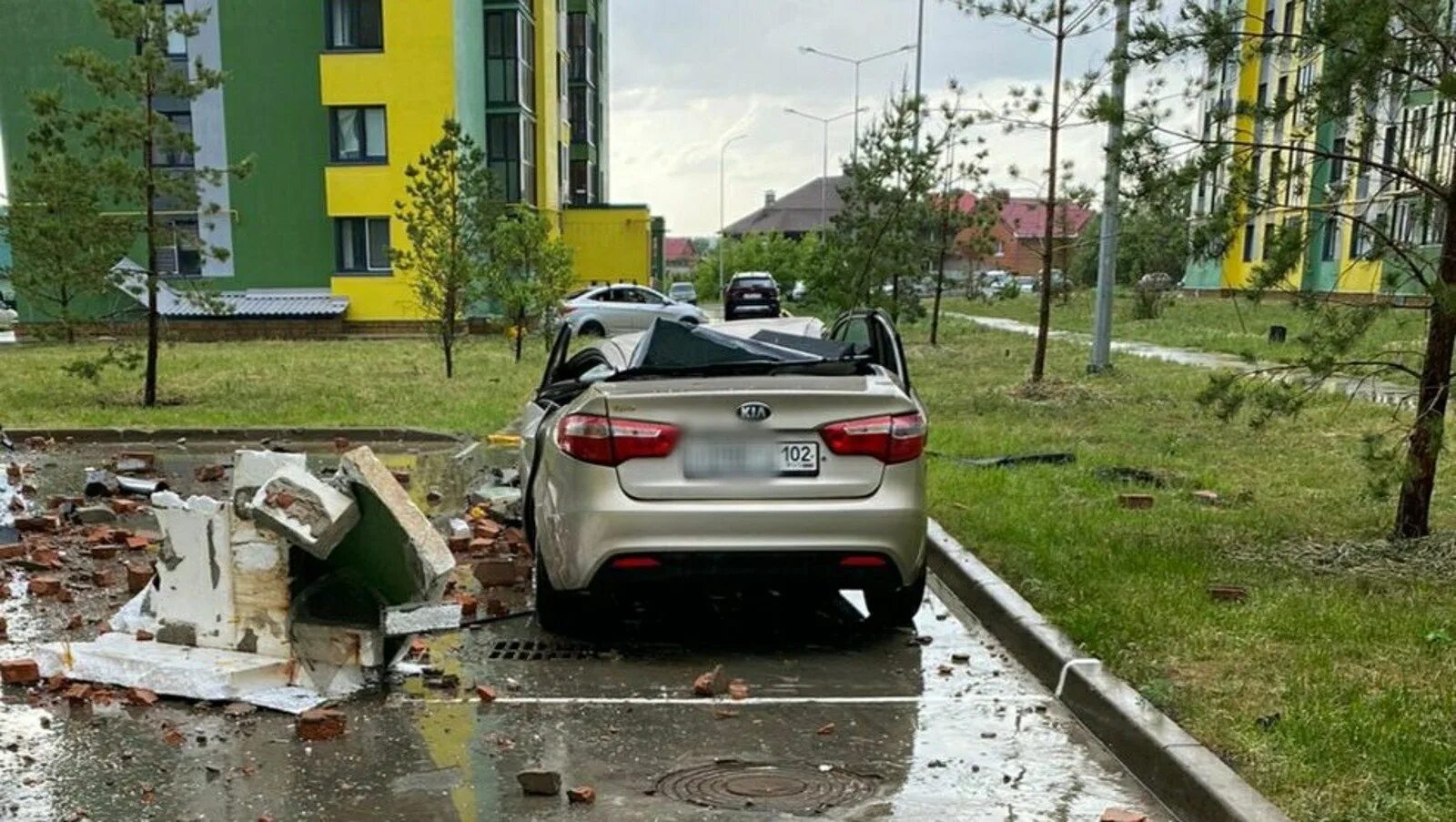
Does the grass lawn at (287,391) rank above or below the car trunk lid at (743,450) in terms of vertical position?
below

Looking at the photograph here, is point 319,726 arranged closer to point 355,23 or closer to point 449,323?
point 449,323

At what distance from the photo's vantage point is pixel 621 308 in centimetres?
3019

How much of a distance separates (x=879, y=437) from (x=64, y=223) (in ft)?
39.5

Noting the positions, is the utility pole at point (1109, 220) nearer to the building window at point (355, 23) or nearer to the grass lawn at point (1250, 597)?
the grass lawn at point (1250, 597)

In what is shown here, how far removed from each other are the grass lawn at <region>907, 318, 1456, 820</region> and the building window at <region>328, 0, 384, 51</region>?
2431cm

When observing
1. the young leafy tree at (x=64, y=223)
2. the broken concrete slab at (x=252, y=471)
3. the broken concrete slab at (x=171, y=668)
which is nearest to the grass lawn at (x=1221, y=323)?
the broken concrete slab at (x=252, y=471)

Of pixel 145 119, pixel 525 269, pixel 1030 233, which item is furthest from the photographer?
pixel 1030 233

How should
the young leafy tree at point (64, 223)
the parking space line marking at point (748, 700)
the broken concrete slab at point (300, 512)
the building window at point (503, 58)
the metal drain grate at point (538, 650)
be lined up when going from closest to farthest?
the broken concrete slab at point (300, 512) < the parking space line marking at point (748, 700) < the metal drain grate at point (538, 650) < the young leafy tree at point (64, 223) < the building window at point (503, 58)

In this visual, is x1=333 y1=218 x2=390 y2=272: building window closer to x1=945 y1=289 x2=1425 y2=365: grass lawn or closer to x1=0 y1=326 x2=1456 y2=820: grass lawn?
x1=0 y1=326 x2=1456 y2=820: grass lawn

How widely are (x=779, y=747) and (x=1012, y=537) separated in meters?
3.18

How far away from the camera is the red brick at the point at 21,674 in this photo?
481cm

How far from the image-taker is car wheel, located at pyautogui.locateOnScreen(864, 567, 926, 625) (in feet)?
18.1

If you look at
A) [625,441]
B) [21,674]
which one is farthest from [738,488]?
[21,674]

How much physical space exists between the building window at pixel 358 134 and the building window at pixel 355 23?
1.75 metres
